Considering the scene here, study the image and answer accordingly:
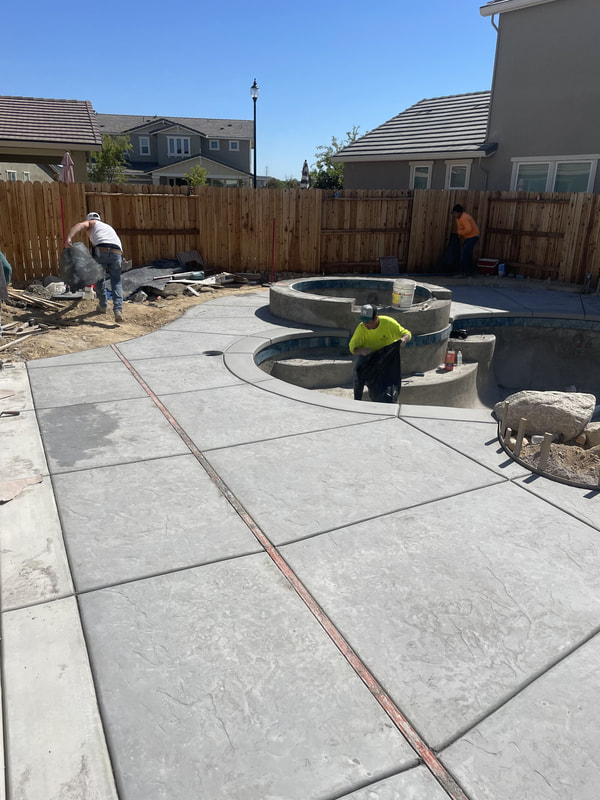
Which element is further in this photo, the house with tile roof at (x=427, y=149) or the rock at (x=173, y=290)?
the house with tile roof at (x=427, y=149)

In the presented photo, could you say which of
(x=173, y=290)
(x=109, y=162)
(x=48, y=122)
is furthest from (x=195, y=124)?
(x=173, y=290)

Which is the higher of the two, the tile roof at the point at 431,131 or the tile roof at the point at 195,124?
the tile roof at the point at 195,124

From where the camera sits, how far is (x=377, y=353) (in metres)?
7.41

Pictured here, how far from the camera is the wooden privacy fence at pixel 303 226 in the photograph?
38.1 feet

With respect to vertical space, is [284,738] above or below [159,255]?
below

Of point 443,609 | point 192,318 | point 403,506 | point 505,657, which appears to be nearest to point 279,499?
point 403,506

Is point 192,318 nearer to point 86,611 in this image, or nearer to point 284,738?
point 86,611

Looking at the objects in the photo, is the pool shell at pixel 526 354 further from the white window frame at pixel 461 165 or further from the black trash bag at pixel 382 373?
the white window frame at pixel 461 165

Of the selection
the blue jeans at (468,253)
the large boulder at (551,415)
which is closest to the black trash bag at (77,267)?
the large boulder at (551,415)

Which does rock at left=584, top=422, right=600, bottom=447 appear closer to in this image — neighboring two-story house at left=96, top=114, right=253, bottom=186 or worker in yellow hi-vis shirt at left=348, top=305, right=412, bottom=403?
worker in yellow hi-vis shirt at left=348, top=305, right=412, bottom=403

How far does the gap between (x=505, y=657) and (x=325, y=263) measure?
13.0m

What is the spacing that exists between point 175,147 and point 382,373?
4916 cm

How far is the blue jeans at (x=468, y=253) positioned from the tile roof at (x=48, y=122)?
12558 mm

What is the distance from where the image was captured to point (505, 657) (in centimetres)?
262
